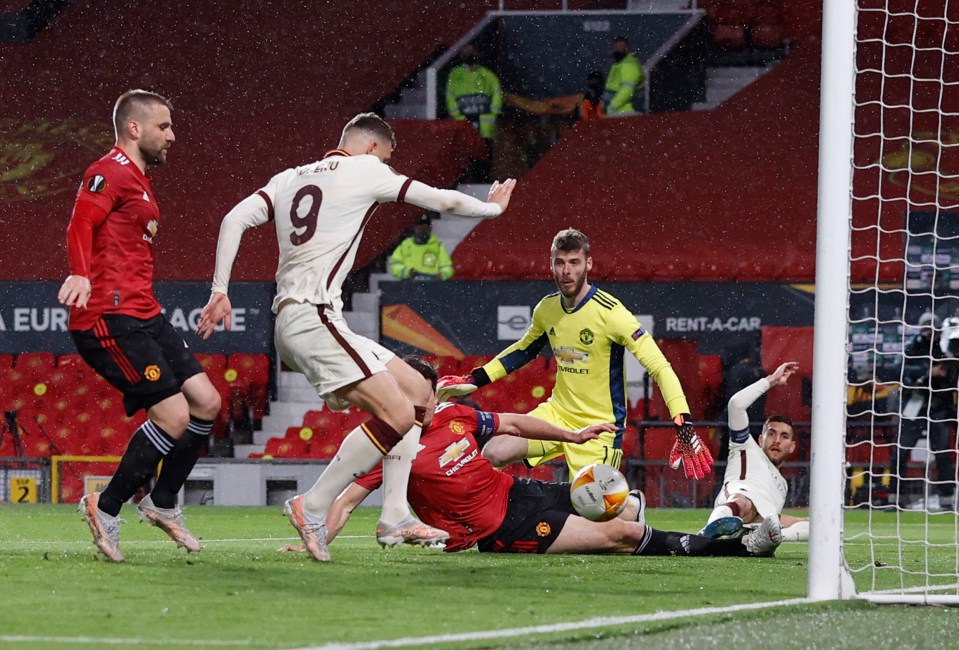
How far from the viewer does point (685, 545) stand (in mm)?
7004

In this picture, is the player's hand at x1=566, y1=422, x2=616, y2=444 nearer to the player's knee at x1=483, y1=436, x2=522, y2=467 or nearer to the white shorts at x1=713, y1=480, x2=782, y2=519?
the player's knee at x1=483, y1=436, x2=522, y2=467

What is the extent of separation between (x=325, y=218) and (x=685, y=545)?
2.50m

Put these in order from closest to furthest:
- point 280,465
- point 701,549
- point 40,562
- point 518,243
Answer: point 40,562
point 701,549
point 280,465
point 518,243

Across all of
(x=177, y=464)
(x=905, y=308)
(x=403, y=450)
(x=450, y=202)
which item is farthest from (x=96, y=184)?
(x=905, y=308)

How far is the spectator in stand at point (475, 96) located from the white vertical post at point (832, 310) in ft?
41.1

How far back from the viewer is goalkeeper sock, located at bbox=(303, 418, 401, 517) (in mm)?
5785

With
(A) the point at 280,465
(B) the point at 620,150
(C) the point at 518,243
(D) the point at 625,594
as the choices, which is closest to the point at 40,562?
(D) the point at 625,594

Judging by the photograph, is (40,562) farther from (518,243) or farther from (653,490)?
(518,243)

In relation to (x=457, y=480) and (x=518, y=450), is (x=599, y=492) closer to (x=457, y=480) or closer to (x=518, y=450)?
(x=457, y=480)

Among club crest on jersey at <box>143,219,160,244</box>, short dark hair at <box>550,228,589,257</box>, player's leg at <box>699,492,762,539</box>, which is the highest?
short dark hair at <box>550,228,589,257</box>

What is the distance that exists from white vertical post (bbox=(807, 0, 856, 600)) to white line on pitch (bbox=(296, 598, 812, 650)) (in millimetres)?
229

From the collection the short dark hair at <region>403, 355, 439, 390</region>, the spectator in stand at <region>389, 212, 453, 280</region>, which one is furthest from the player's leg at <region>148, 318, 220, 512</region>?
the spectator in stand at <region>389, 212, 453, 280</region>

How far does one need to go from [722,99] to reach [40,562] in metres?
13.4

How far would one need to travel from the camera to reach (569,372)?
786cm
